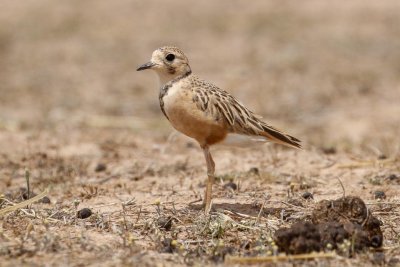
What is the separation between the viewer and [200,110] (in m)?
5.84

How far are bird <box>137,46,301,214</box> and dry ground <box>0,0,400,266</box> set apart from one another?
1.98ft

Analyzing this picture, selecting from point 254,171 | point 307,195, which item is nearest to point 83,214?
point 307,195

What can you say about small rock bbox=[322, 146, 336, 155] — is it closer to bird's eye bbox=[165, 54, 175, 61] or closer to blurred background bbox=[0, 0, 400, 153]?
blurred background bbox=[0, 0, 400, 153]

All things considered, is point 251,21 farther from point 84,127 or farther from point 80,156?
point 80,156

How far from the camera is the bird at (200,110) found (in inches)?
230

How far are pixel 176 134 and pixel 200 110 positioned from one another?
3.21m

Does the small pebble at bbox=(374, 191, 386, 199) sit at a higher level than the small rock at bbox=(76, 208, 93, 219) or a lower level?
higher

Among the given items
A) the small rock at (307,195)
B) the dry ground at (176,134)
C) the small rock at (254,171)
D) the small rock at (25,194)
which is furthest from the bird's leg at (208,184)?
the small rock at (25,194)

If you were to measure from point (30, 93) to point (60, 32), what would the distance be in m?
4.12

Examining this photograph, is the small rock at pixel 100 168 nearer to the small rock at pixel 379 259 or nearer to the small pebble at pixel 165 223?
the small pebble at pixel 165 223

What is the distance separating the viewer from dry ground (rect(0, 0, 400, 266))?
5.36 meters

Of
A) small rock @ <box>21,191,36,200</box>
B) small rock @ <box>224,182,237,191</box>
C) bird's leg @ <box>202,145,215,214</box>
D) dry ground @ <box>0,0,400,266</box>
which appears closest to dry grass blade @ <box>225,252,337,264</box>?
dry ground @ <box>0,0,400,266</box>

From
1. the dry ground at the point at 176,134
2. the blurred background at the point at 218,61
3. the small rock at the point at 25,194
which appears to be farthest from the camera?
the blurred background at the point at 218,61

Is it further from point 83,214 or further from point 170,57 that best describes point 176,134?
point 83,214
